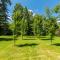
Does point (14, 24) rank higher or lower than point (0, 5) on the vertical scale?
lower

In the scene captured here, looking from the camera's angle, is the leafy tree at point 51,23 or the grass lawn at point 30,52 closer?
the grass lawn at point 30,52

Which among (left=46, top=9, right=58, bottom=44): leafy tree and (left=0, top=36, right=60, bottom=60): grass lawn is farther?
(left=46, top=9, right=58, bottom=44): leafy tree

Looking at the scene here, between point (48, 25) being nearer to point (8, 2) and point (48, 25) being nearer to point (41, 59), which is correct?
point (41, 59)

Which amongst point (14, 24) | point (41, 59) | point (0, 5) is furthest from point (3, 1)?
point (41, 59)

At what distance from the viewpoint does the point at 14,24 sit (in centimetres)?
3145

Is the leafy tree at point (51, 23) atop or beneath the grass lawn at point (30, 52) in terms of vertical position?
atop

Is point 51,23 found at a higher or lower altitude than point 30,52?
higher

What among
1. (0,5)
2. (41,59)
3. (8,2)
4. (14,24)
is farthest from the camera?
(8,2)

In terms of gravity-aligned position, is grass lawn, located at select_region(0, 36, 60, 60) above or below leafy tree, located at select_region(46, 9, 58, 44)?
below

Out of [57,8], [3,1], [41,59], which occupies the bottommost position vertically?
[41,59]

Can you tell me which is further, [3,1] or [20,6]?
[20,6]

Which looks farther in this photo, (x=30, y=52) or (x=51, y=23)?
(x=51, y=23)

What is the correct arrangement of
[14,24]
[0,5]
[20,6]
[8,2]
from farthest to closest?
[20,6], [8,2], [0,5], [14,24]

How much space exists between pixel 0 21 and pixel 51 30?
74.1ft
